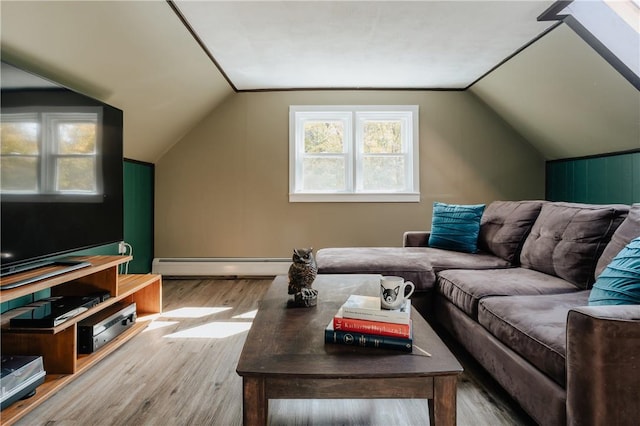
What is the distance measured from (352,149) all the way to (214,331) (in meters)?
2.59

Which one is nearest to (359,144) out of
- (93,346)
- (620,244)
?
(620,244)

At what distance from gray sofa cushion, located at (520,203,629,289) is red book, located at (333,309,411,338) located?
140 centimetres

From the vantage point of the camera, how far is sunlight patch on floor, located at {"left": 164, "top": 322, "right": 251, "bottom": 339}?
7.81 feet

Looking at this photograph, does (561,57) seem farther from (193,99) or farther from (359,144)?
(193,99)

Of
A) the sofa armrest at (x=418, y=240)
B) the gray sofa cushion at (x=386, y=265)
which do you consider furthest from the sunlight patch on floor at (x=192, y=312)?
the sofa armrest at (x=418, y=240)

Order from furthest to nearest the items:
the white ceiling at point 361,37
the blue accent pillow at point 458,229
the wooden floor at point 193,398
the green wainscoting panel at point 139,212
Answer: the green wainscoting panel at point 139,212
the blue accent pillow at point 458,229
the white ceiling at point 361,37
the wooden floor at point 193,398

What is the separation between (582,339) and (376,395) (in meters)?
0.68

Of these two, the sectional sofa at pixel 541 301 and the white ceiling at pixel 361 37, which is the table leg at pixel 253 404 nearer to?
the sectional sofa at pixel 541 301

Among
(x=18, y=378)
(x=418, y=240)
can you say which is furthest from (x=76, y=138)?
(x=418, y=240)

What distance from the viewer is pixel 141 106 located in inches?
118

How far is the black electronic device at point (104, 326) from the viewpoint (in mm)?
1961

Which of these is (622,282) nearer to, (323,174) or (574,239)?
(574,239)

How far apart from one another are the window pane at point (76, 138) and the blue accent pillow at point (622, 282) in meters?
2.71

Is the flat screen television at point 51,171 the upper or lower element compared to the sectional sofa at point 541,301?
upper
